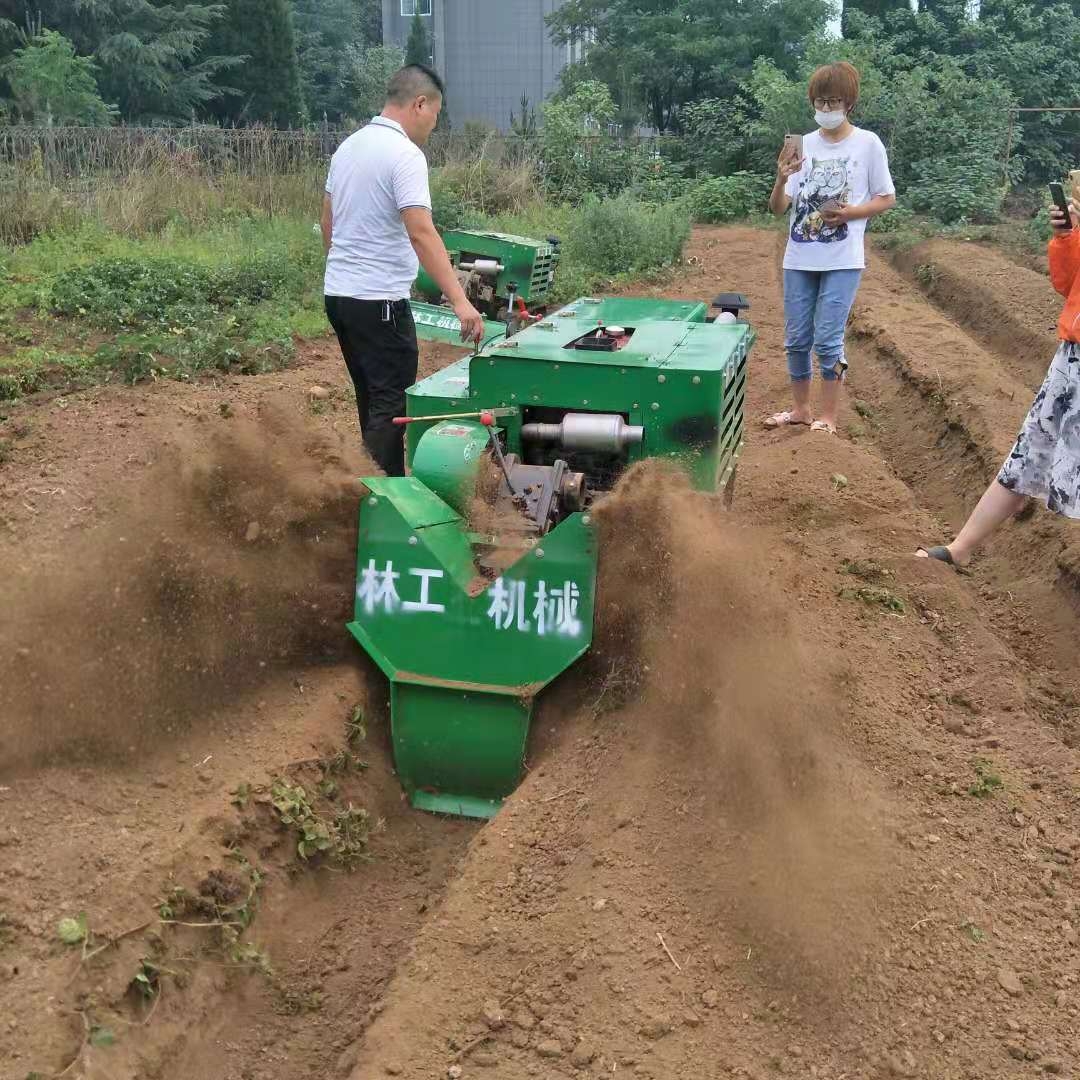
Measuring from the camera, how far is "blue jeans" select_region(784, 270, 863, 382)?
6363 mm

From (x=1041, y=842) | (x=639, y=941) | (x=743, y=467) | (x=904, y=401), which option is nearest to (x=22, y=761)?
(x=639, y=941)

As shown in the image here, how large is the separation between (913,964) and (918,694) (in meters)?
1.48

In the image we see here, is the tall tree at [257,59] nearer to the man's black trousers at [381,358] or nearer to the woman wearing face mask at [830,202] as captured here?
the woman wearing face mask at [830,202]

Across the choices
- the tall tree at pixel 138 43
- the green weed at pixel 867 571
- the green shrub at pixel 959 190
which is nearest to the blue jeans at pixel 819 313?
the green weed at pixel 867 571

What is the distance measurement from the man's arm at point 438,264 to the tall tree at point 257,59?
2728 centimetres

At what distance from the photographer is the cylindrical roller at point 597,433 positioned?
388 cm

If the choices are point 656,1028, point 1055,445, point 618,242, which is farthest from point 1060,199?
point 618,242

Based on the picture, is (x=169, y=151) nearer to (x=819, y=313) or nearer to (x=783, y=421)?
(x=783, y=421)

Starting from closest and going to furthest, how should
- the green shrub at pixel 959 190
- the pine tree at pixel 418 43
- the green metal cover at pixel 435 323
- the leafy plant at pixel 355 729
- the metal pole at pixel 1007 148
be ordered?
the leafy plant at pixel 355 729 < the green metal cover at pixel 435 323 < the green shrub at pixel 959 190 < the metal pole at pixel 1007 148 < the pine tree at pixel 418 43

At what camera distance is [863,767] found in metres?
3.52

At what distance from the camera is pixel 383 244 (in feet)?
15.9

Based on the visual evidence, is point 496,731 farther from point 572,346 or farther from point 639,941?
point 572,346

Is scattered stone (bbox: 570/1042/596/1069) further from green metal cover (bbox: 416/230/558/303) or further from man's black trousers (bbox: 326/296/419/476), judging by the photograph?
green metal cover (bbox: 416/230/558/303)

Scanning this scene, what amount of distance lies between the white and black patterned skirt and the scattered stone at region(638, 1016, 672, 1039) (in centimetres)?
268
